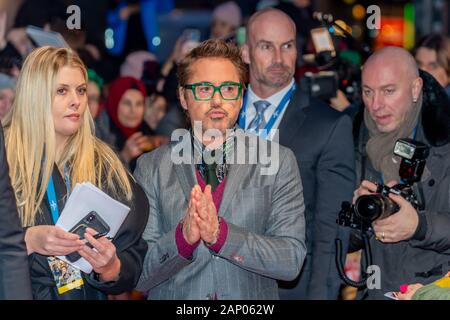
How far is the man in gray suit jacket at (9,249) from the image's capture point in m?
4.44

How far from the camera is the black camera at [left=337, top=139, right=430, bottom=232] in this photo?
5.69 metres

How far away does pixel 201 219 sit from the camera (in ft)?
16.3

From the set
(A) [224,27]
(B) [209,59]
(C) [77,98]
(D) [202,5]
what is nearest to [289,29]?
(B) [209,59]

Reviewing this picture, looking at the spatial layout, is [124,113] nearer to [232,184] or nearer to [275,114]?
[275,114]

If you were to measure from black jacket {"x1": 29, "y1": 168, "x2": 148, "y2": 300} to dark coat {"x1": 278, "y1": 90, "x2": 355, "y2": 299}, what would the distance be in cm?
137

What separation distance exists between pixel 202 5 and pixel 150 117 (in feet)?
40.2

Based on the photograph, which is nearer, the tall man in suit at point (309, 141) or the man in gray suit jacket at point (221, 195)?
the man in gray suit jacket at point (221, 195)

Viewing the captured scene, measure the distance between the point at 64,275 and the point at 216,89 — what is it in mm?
1275

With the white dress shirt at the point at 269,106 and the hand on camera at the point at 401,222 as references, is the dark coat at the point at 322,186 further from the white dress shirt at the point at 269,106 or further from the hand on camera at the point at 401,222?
the hand on camera at the point at 401,222

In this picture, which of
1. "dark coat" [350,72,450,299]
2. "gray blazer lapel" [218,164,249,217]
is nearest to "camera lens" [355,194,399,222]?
"dark coat" [350,72,450,299]

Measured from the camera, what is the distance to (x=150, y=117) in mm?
9672

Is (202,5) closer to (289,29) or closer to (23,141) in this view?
(289,29)

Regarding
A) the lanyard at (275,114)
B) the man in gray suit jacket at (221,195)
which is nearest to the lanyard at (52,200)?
the man in gray suit jacket at (221,195)

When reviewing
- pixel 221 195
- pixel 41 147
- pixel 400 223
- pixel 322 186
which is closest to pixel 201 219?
pixel 221 195
